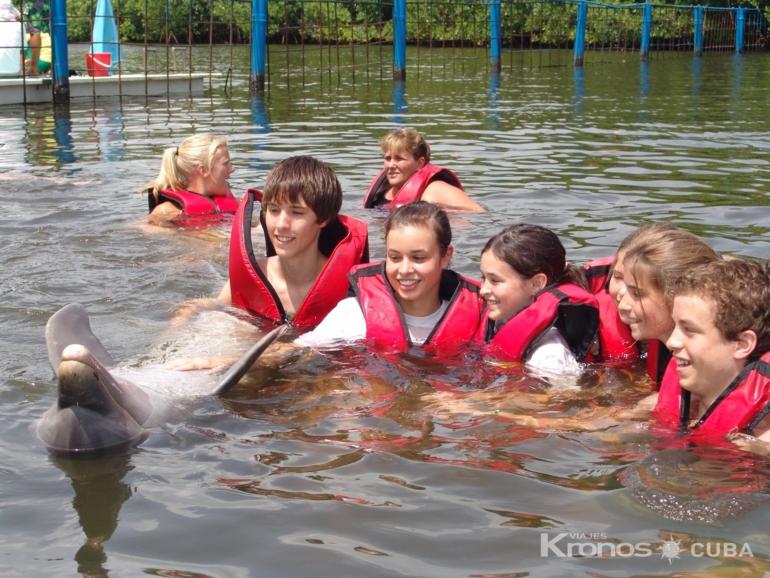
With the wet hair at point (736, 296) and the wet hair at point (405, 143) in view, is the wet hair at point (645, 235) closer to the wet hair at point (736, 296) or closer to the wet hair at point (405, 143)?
the wet hair at point (736, 296)

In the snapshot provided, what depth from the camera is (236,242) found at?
16.4ft

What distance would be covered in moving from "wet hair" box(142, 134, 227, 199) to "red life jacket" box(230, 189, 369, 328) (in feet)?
7.72

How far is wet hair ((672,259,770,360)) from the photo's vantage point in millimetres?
3293

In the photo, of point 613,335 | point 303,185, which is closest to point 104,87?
point 303,185

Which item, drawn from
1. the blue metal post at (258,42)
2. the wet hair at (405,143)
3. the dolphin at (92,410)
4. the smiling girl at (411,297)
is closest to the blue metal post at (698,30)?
the blue metal post at (258,42)

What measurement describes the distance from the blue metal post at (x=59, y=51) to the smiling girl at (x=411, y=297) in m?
11.0

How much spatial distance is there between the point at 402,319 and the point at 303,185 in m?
0.86

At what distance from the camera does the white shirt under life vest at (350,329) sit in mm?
4633

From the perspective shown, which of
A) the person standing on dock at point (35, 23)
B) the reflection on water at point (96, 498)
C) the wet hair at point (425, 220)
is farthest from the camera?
the person standing on dock at point (35, 23)

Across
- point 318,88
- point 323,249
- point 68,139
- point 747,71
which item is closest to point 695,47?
point 747,71

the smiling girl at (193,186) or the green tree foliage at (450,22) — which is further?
the green tree foliage at (450,22)

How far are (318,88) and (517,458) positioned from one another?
15.9 m

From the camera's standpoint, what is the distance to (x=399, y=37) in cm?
1864

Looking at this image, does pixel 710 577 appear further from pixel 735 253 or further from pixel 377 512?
pixel 735 253
